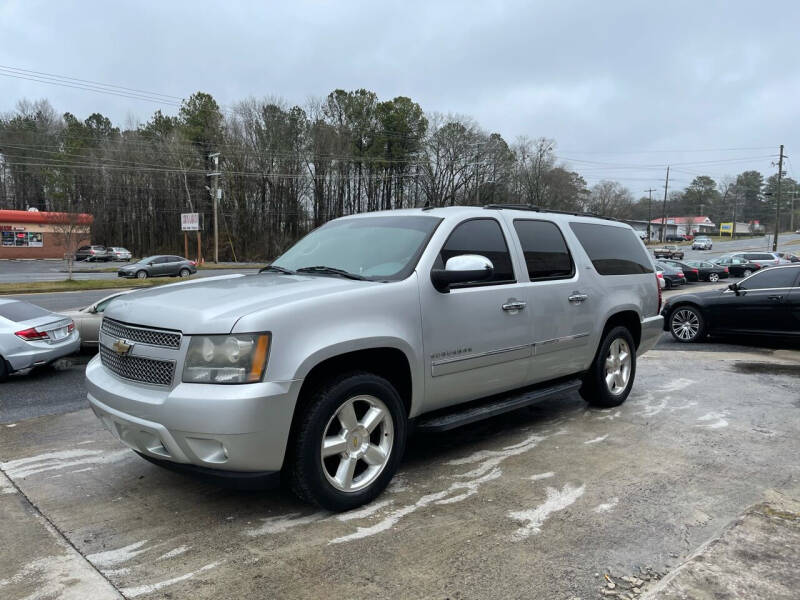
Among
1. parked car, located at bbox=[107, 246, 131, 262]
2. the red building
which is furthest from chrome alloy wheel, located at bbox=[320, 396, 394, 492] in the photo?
parked car, located at bbox=[107, 246, 131, 262]

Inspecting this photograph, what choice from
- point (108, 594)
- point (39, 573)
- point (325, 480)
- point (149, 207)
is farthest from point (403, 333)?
point (149, 207)

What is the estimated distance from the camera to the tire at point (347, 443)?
3219mm

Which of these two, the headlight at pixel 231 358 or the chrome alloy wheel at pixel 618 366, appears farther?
the chrome alloy wheel at pixel 618 366

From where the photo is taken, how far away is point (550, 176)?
77500mm

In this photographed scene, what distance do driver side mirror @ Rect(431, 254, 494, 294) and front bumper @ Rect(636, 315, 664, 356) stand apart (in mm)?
3091

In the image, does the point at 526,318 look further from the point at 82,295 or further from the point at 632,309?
the point at 82,295

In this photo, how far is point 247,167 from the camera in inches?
2516

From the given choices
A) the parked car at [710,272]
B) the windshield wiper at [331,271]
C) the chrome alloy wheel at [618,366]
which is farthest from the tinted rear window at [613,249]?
the parked car at [710,272]

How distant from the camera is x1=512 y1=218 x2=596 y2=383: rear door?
15.3 feet

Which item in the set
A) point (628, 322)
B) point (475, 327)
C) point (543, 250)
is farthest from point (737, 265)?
point (475, 327)

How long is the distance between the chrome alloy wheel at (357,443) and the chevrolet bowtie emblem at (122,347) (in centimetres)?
125

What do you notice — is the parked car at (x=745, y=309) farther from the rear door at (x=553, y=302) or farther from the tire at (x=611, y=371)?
the rear door at (x=553, y=302)

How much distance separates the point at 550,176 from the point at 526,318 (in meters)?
77.3

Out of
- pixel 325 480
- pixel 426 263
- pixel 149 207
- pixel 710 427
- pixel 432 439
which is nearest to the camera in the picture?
pixel 325 480
